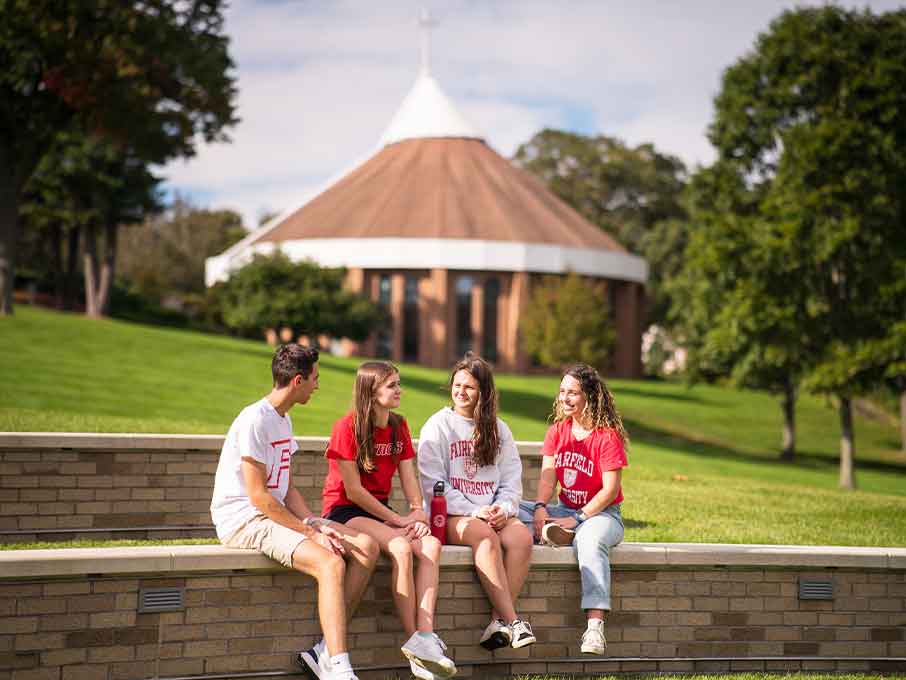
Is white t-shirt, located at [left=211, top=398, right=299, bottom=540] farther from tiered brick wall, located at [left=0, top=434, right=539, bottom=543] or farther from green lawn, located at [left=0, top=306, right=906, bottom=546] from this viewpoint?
green lawn, located at [left=0, top=306, right=906, bottom=546]

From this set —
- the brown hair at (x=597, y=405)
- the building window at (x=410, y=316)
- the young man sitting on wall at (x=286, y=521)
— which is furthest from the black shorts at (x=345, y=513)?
the building window at (x=410, y=316)

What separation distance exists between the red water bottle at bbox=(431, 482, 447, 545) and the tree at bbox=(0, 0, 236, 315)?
20.0m

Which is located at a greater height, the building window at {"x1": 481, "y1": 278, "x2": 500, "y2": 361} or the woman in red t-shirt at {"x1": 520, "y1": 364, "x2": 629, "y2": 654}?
the building window at {"x1": 481, "y1": 278, "x2": 500, "y2": 361}

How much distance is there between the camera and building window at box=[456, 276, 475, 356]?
5150 cm

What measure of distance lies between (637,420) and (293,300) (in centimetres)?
1323

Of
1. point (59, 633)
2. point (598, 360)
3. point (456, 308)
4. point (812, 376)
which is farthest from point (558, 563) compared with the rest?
point (456, 308)

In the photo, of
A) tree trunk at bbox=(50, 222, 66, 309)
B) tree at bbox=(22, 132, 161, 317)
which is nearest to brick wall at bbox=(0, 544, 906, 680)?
tree at bbox=(22, 132, 161, 317)

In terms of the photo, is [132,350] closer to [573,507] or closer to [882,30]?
[882,30]

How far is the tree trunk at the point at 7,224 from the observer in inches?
979

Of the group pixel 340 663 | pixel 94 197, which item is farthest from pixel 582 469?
pixel 94 197

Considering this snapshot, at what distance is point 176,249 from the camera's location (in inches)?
2628

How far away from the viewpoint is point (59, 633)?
4.87 metres

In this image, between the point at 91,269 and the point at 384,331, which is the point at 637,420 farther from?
the point at 91,269

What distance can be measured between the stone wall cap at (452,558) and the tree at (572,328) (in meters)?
33.1
